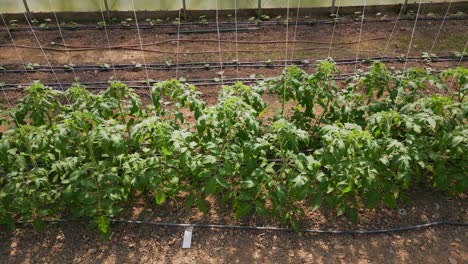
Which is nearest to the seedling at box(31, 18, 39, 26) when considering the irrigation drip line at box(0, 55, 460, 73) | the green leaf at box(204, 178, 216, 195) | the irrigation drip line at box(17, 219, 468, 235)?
the irrigation drip line at box(0, 55, 460, 73)

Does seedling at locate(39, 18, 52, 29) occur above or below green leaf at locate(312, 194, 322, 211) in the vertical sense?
above

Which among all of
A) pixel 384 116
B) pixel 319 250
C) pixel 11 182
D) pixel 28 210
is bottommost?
pixel 319 250

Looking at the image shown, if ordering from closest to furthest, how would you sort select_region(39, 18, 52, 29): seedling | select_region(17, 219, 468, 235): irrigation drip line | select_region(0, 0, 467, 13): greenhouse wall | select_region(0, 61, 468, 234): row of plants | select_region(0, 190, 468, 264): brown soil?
select_region(0, 61, 468, 234): row of plants, select_region(0, 190, 468, 264): brown soil, select_region(17, 219, 468, 235): irrigation drip line, select_region(39, 18, 52, 29): seedling, select_region(0, 0, 467, 13): greenhouse wall

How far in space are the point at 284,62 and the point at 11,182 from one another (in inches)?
159

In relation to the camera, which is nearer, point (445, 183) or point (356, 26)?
point (445, 183)

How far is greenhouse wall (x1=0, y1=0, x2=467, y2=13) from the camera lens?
7.39 metres

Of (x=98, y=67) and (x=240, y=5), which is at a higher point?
(x=240, y=5)

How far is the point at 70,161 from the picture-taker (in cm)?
341

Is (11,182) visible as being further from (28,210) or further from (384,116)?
(384,116)

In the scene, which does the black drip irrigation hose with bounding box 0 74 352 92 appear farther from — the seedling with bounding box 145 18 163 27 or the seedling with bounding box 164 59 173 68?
the seedling with bounding box 145 18 163 27

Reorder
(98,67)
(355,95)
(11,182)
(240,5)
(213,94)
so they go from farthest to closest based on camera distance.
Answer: (240,5) → (98,67) → (213,94) → (355,95) → (11,182)

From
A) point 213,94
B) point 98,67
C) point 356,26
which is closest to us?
point 213,94

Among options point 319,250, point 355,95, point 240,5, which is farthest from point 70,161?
point 240,5

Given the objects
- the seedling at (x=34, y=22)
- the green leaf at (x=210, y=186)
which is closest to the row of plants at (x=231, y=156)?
the green leaf at (x=210, y=186)
